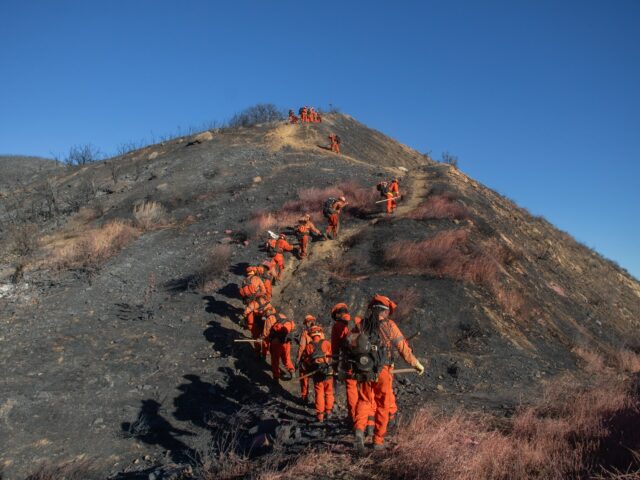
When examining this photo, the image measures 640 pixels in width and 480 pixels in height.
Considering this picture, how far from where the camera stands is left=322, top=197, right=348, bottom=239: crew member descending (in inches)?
672

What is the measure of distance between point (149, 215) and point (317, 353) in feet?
46.4

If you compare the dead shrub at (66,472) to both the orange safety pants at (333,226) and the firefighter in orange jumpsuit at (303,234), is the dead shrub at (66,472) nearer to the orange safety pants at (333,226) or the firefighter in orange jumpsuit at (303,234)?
the firefighter in orange jumpsuit at (303,234)

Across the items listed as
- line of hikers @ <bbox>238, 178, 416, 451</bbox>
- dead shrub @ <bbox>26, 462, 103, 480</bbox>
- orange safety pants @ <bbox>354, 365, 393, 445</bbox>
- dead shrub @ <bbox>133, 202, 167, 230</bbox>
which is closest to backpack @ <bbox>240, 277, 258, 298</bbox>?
line of hikers @ <bbox>238, 178, 416, 451</bbox>

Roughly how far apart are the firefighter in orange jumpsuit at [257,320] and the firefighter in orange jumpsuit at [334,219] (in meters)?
5.69

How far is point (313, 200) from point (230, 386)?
11148 mm

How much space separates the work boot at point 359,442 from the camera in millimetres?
6152

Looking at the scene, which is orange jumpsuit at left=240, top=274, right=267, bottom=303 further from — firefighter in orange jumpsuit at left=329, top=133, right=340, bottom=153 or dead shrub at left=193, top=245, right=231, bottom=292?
firefighter in orange jumpsuit at left=329, top=133, right=340, bottom=153

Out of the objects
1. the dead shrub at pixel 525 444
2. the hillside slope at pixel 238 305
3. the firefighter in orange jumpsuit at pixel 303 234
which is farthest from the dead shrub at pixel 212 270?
the dead shrub at pixel 525 444

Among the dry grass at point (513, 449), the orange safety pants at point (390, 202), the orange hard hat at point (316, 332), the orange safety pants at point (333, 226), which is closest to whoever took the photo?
the dry grass at point (513, 449)

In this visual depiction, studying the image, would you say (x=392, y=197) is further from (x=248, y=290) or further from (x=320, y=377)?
(x=320, y=377)

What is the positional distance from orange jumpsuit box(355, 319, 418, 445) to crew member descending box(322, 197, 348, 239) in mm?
10290

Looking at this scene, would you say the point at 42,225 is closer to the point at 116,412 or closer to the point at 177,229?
the point at 177,229

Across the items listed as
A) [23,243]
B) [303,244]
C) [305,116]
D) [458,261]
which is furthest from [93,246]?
[305,116]

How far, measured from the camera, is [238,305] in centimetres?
1370
